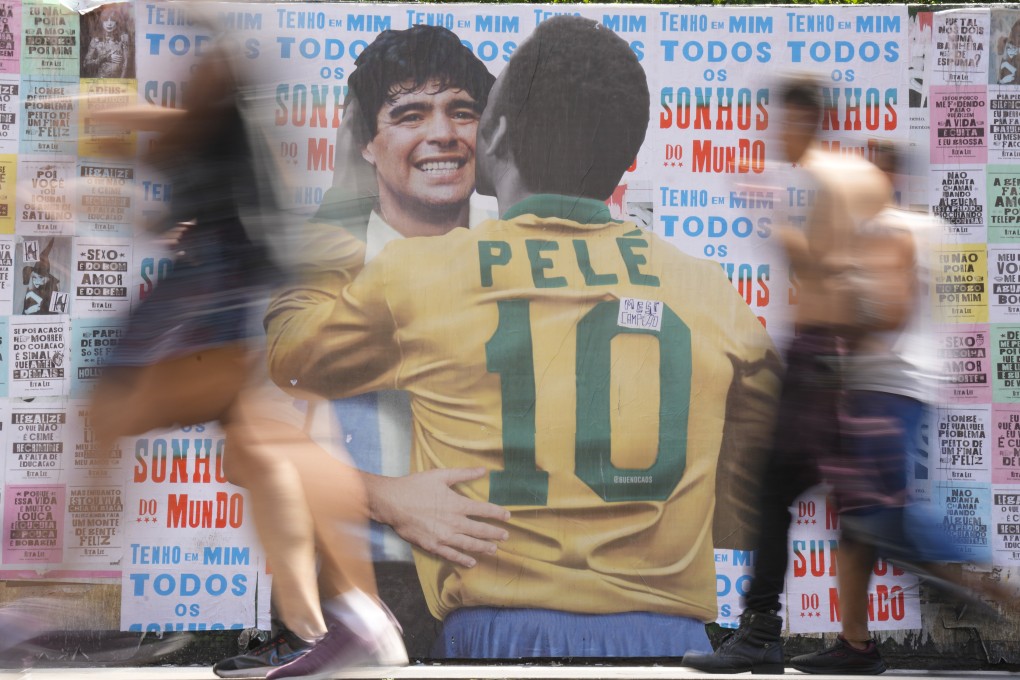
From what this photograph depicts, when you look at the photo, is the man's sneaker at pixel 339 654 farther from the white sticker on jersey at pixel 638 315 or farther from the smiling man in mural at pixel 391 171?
the white sticker on jersey at pixel 638 315

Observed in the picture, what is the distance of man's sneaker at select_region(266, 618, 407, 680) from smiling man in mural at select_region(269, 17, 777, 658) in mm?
681

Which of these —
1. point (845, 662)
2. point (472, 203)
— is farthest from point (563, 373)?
point (845, 662)

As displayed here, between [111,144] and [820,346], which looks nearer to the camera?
[820,346]

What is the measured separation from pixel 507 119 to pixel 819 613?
2.25 m

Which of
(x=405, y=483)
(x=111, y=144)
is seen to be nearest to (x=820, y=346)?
(x=405, y=483)

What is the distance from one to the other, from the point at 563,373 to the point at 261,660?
1540 millimetres

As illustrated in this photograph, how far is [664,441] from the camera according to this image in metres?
4.23

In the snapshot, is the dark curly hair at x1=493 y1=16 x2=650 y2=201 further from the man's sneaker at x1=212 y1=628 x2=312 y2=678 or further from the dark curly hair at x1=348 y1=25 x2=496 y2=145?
the man's sneaker at x1=212 y1=628 x2=312 y2=678

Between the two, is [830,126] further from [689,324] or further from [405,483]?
[405,483]

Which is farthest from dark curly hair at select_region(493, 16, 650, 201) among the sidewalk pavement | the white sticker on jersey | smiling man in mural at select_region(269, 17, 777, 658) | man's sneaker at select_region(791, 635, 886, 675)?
man's sneaker at select_region(791, 635, 886, 675)

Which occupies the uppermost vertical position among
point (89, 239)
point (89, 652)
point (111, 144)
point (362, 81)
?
point (362, 81)

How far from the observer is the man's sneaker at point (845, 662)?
13.4 feet

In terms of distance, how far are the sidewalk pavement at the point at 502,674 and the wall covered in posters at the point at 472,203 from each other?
180mm

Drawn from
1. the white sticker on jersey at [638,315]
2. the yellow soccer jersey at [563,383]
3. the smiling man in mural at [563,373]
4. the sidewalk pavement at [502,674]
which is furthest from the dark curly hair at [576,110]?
the sidewalk pavement at [502,674]
